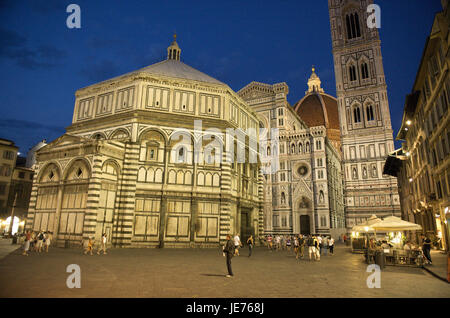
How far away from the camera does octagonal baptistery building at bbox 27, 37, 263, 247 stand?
22.1 metres

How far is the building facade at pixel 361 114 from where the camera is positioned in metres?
51.4

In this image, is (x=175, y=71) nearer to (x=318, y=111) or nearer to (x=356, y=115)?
(x=356, y=115)

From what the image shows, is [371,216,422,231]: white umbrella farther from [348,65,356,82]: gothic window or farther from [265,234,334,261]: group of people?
[348,65,356,82]: gothic window

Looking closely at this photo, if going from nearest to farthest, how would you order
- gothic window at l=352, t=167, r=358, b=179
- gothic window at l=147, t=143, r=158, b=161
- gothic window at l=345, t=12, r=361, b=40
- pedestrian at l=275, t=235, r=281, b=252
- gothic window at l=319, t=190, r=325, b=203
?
1. gothic window at l=147, t=143, r=158, b=161
2. pedestrian at l=275, t=235, r=281, b=252
3. gothic window at l=319, t=190, r=325, b=203
4. gothic window at l=352, t=167, r=358, b=179
5. gothic window at l=345, t=12, r=361, b=40

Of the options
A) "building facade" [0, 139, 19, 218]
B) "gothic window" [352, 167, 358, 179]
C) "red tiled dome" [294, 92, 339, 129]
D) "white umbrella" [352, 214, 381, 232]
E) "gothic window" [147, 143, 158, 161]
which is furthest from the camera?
"red tiled dome" [294, 92, 339, 129]

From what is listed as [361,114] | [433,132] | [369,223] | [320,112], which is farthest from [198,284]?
[320,112]

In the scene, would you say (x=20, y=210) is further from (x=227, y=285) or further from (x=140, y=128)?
(x=227, y=285)

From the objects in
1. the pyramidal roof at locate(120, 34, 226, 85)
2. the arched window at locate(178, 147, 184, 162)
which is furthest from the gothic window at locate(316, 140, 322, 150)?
the arched window at locate(178, 147, 184, 162)

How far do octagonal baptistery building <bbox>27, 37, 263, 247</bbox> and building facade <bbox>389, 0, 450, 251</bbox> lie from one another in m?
15.4

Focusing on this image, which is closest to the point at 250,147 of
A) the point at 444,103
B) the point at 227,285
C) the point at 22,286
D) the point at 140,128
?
the point at 140,128

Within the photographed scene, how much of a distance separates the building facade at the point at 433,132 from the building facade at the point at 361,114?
22626 millimetres

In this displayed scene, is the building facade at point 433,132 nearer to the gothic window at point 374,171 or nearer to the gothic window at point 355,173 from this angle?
the gothic window at point 374,171

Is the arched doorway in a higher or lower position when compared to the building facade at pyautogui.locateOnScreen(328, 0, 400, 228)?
lower

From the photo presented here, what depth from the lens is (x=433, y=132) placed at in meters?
20.6
